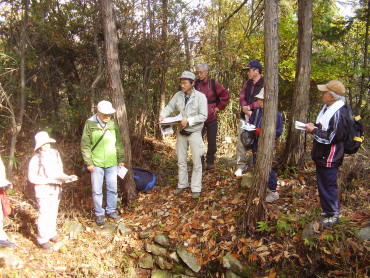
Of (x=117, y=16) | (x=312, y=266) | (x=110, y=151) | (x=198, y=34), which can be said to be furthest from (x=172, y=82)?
(x=312, y=266)

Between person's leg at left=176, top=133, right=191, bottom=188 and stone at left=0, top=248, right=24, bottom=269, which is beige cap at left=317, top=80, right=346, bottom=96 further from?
stone at left=0, top=248, right=24, bottom=269

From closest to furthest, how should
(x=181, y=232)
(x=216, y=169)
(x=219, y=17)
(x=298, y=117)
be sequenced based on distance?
(x=181, y=232)
(x=298, y=117)
(x=216, y=169)
(x=219, y=17)

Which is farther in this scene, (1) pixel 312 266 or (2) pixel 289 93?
(2) pixel 289 93

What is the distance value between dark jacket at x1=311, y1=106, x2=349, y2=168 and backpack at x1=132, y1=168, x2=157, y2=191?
3.49 meters

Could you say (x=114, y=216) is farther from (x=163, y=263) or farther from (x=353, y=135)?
(x=353, y=135)

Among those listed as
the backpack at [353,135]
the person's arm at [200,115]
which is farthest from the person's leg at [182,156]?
the backpack at [353,135]

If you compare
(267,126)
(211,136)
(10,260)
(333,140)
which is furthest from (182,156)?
(10,260)

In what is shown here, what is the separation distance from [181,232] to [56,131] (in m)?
4.30

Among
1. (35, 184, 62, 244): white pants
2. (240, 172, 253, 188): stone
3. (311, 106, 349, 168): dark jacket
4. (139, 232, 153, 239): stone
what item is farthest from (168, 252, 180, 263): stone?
(311, 106, 349, 168): dark jacket

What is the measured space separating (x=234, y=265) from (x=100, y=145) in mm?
2819

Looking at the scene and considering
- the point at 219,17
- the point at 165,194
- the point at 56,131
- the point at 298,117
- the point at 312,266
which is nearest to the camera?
the point at 312,266

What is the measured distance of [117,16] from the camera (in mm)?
7527

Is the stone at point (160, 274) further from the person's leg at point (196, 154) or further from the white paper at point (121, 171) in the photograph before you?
the white paper at point (121, 171)

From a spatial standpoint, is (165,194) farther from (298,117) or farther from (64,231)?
(298,117)
